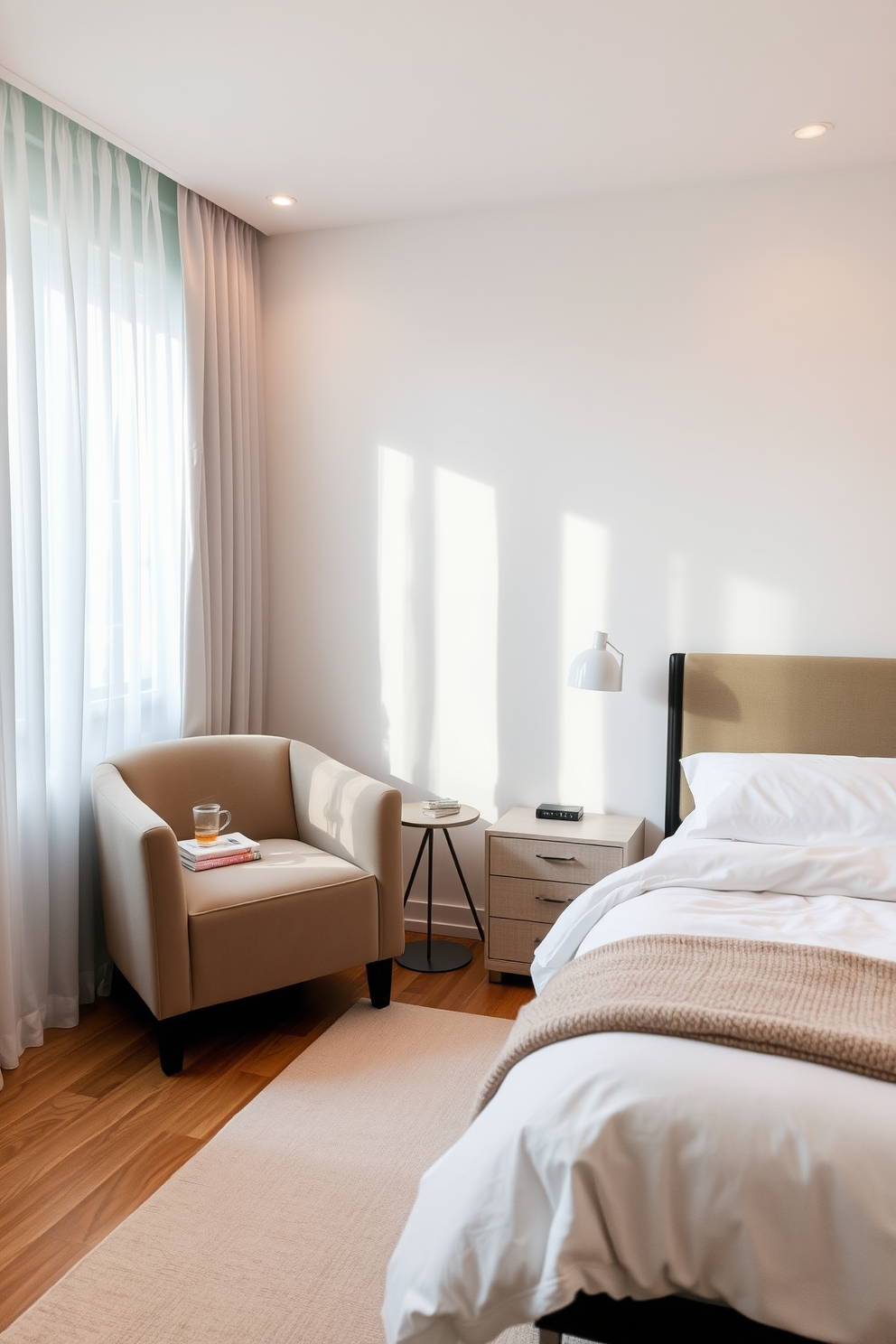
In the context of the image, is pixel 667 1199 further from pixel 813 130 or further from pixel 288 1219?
pixel 813 130

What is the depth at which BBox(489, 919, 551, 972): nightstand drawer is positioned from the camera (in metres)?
3.14

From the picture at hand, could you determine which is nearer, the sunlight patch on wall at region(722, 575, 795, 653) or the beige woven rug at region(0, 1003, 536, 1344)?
the beige woven rug at region(0, 1003, 536, 1344)

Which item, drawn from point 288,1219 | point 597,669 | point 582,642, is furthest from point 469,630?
point 288,1219

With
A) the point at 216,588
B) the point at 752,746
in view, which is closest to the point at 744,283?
the point at 752,746

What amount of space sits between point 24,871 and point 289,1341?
151cm

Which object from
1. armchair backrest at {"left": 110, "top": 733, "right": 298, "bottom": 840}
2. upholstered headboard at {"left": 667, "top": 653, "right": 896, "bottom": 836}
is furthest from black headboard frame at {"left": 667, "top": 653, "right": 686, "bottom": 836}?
armchair backrest at {"left": 110, "top": 733, "right": 298, "bottom": 840}

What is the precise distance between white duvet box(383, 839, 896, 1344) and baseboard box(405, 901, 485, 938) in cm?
215

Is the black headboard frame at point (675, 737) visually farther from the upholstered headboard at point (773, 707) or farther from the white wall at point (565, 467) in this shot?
the white wall at point (565, 467)

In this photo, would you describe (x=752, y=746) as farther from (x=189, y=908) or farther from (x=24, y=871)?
(x=24, y=871)

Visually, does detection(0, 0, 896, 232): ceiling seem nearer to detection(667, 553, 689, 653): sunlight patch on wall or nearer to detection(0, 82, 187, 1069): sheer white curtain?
detection(0, 82, 187, 1069): sheer white curtain

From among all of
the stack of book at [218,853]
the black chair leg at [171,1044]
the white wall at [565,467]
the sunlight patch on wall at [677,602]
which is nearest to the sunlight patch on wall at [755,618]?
the white wall at [565,467]

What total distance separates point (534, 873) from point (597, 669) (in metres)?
0.70

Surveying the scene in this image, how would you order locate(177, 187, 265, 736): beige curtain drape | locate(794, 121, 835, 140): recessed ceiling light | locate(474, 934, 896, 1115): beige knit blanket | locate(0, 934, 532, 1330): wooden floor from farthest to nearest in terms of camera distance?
locate(177, 187, 265, 736): beige curtain drape → locate(794, 121, 835, 140): recessed ceiling light → locate(0, 934, 532, 1330): wooden floor → locate(474, 934, 896, 1115): beige knit blanket

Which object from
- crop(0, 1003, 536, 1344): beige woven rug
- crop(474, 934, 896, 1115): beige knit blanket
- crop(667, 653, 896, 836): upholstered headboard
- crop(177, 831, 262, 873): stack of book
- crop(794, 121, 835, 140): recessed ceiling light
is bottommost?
crop(0, 1003, 536, 1344): beige woven rug
